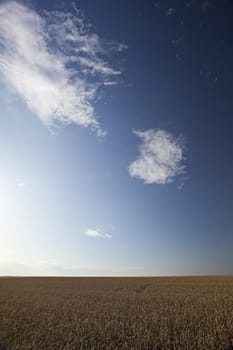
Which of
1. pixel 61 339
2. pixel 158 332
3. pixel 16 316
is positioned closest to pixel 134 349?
pixel 158 332

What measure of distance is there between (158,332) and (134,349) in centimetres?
218

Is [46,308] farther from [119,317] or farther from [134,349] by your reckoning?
[134,349]

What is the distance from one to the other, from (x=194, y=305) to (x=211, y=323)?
17.1ft

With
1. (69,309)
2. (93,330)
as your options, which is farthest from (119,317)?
(69,309)

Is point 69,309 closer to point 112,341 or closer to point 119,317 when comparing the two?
point 119,317

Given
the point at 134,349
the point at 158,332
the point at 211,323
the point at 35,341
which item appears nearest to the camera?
the point at 134,349

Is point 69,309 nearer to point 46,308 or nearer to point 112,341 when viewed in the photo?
point 46,308

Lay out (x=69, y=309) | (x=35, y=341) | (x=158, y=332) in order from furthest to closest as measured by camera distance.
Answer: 1. (x=69, y=309)
2. (x=158, y=332)
3. (x=35, y=341)

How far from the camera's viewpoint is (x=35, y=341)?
11.8 m

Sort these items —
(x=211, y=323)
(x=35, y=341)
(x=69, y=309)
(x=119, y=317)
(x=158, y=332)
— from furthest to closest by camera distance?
(x=69, y=309), (x=119, y=317), (x=211, y=323), (x=158, y=332), (x=35, y=341)

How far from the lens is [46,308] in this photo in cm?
1862

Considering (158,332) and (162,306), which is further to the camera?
(162,306)

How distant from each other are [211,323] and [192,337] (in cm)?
246

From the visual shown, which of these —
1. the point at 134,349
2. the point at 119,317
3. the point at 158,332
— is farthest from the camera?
the point at 119,317
